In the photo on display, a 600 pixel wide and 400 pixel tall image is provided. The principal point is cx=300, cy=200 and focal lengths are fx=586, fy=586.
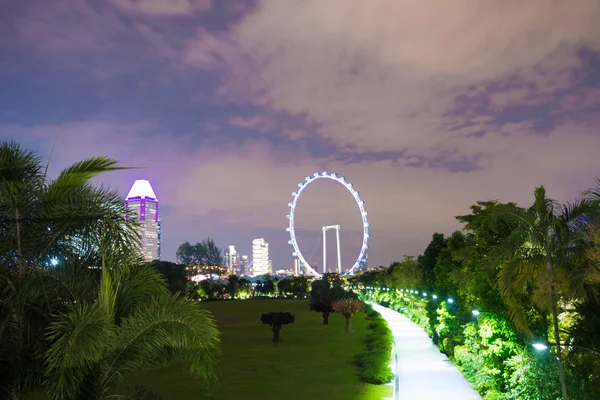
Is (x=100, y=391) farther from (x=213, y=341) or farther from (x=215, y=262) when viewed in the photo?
(x=215, y=262)

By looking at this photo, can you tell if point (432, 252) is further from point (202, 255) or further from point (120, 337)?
point (202, 255)

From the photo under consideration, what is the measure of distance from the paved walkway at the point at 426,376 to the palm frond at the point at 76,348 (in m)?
10.5

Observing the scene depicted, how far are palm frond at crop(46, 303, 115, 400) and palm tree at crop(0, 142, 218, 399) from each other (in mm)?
46

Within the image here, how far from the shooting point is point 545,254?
12859 mm

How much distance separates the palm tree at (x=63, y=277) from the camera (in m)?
7.88

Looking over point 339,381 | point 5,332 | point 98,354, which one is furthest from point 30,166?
point 339,381

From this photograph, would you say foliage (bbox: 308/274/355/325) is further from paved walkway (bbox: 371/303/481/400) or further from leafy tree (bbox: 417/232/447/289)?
paved walkway (bbox: 371/303/481/400)

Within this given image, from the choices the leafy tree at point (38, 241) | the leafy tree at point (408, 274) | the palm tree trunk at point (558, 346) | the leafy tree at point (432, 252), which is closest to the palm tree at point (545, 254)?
the palm tree trunk at point (558, 346)

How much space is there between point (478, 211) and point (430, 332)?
10.5 metres

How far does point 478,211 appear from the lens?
24.2 metres

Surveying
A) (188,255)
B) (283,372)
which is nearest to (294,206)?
(283,372)

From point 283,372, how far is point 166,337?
603 inches

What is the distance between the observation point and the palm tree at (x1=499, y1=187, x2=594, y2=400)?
12031mm

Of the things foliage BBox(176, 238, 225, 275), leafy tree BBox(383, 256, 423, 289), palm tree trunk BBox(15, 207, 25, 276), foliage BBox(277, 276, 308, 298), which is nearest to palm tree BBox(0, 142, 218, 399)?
palm tree trunk BBox(15, 207, 25, 276)
